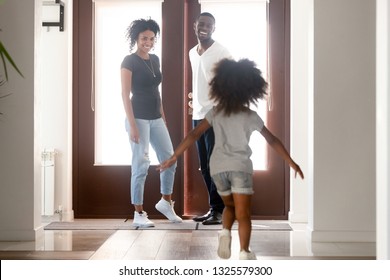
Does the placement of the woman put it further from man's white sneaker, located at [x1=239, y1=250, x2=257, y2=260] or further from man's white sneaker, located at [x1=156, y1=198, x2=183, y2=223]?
man's white sneaker, located at [x1=239, y1=250, x2=257, y2=260]

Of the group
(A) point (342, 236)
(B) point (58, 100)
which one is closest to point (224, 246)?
(A) point (342, 236)

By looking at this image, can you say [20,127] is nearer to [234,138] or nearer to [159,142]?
[159,142]

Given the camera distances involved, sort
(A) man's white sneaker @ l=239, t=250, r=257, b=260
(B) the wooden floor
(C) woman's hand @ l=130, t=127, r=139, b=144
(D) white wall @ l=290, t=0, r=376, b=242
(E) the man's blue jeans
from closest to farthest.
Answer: (A) man's white sneaker @ l=239, t=250, r=257, b=260 < (B) the wooden floor < (D) white wall @ l=290, t=0, r=376, b=242 < (C) woman's hand @ l=130, t=127, r=139, b=144 < (E) the man's blue jeans

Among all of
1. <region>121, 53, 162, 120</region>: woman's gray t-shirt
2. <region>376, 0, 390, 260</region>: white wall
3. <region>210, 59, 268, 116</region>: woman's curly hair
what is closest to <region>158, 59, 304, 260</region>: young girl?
<region>210, 59, 268, 116</region>: woman's curly hair

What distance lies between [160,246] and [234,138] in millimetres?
2006

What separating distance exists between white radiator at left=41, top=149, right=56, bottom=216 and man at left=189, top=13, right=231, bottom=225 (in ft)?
3.91

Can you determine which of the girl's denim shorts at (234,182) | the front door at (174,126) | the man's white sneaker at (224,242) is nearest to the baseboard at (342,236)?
the front door at (174,126)

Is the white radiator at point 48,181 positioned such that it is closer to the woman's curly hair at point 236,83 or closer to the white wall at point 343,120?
the white wall at point 343,120

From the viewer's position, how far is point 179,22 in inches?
218

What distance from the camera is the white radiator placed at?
5.34 metres

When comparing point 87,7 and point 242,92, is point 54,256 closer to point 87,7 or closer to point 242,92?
point 242,92

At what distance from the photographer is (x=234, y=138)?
2.15 m
